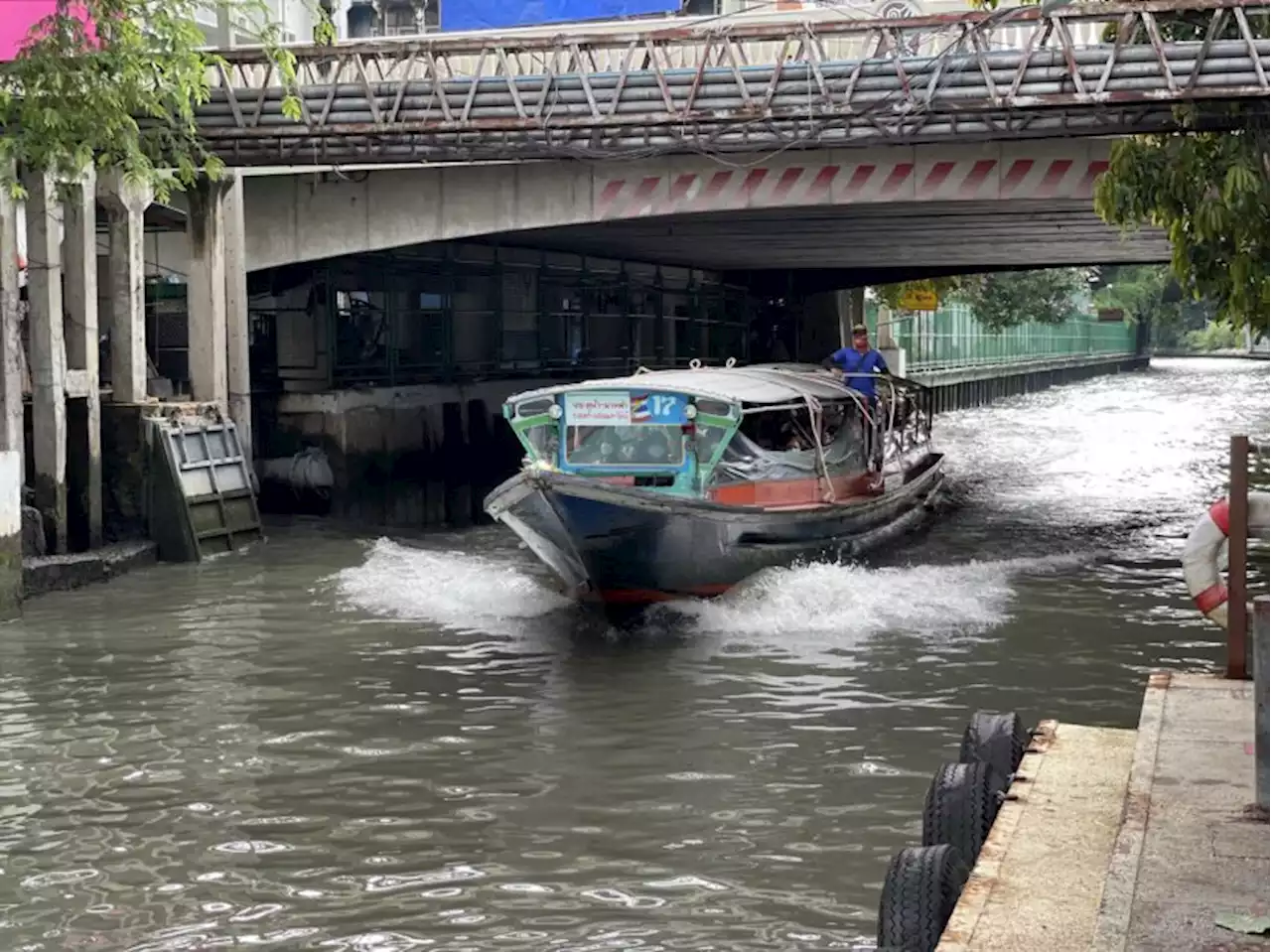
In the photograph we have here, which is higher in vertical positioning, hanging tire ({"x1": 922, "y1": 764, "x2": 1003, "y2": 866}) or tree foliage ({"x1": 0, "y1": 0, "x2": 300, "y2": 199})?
tree foliage ({"x1": 0, "y1": 0, "x2": 300, "y2": 199})

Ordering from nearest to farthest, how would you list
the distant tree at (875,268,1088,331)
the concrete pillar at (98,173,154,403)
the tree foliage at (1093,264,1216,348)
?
1. the concrete pillar at (98,173,154,403)
2. the distant tree at (875,268,1088,331)
3. the tree foliage at (1093,264,1216,348)

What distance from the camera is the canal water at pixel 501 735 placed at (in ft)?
26.1

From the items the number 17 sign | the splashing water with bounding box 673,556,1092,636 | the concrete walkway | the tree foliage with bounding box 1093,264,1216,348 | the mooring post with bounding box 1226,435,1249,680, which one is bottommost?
the splashing water with bounding box 673,556,1092,636

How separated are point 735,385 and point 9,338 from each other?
24.0 ft

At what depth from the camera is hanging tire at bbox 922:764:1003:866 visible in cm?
675

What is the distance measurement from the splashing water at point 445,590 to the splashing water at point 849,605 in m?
1.70

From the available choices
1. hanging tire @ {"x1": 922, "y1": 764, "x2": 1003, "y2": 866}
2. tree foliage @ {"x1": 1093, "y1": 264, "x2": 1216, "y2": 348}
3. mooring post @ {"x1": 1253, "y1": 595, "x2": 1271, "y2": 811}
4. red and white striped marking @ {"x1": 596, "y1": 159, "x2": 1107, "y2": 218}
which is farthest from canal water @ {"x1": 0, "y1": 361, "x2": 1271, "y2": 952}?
tree foliage @ {"x1": 1093, "y1": 264, "x2": 1216, "y2": 348}

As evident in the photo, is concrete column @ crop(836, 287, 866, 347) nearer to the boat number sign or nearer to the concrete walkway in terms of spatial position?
the boat number sign

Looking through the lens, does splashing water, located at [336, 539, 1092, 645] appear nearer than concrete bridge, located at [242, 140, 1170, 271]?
Yes

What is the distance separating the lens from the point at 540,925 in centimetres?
768

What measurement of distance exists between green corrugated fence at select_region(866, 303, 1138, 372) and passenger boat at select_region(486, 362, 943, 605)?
3400 centimetres

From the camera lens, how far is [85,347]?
1912cm

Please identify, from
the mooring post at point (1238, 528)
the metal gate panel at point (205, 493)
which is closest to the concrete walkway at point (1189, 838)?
the mooring post at point (1238, 528)

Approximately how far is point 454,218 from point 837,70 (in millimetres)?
7212
